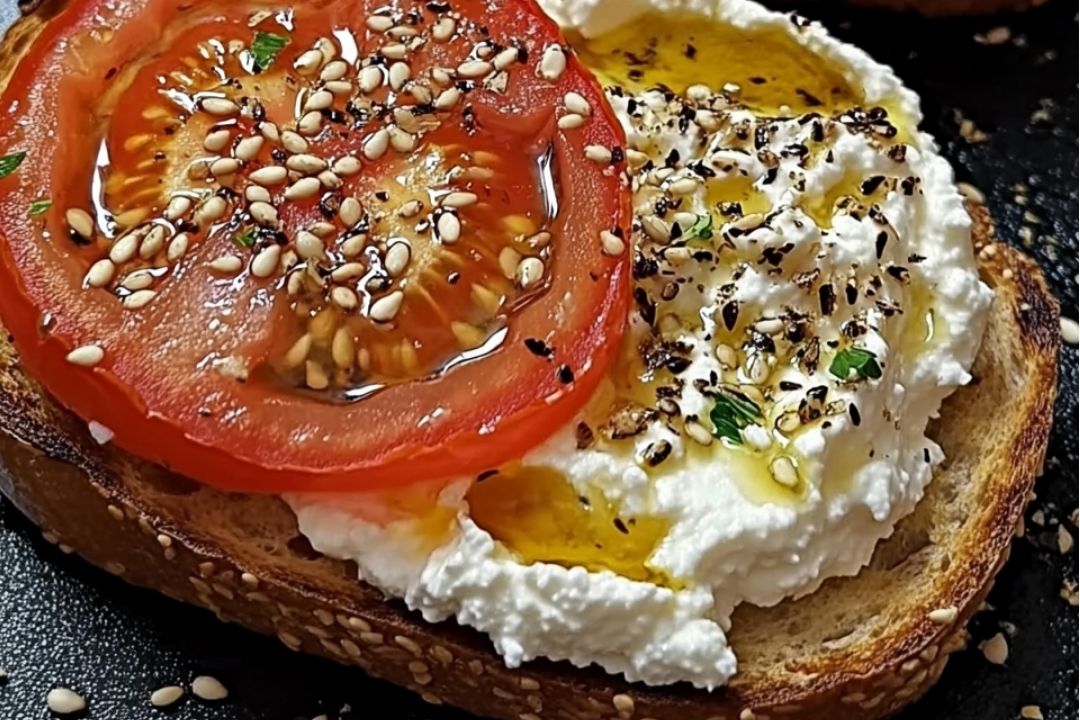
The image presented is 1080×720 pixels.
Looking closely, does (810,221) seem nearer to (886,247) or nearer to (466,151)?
(886,247)

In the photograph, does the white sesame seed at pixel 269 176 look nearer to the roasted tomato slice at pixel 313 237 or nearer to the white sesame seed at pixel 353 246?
the roasted tomato slice at pixel 313 237

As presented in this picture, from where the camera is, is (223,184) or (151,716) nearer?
(223,184)

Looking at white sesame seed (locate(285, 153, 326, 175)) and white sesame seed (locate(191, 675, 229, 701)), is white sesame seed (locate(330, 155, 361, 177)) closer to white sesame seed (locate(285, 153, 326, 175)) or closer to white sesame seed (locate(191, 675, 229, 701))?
white sesame seed (locate(285, 153, 326, 175))

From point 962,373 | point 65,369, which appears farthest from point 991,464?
point 65,369

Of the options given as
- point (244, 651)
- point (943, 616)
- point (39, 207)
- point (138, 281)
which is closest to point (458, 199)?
point (138, 281)

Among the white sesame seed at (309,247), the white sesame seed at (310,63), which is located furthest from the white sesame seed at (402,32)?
the white sesame seed at (309,247)
